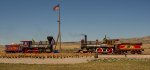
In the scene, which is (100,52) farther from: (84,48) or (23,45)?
(23,45)

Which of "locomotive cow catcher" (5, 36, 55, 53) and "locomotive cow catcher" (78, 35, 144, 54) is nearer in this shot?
"locomotive cow catcher" (78, 35, 144, 54)

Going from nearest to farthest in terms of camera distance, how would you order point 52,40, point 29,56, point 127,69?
1. point 127,69
2. point 29,56
3. point 52,40

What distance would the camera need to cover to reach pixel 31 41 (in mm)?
50594

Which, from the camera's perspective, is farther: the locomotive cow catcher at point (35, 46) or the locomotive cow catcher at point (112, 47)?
the locomotive cow catcher at point (35, 46)

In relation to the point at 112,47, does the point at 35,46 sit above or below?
above

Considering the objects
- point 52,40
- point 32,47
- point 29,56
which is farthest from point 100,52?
point 29,56

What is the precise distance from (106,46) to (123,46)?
2.89 meters

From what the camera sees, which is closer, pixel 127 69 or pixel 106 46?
pixel 127 69

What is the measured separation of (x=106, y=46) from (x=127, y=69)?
25.5m

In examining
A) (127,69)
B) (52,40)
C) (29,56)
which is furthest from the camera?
(52,40)

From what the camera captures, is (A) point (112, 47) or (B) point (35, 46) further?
(B) point (35, 46)

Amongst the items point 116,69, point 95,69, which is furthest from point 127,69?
point 95,69

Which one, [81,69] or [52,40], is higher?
Answer: [52,40]

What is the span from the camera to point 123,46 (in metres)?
48.5
